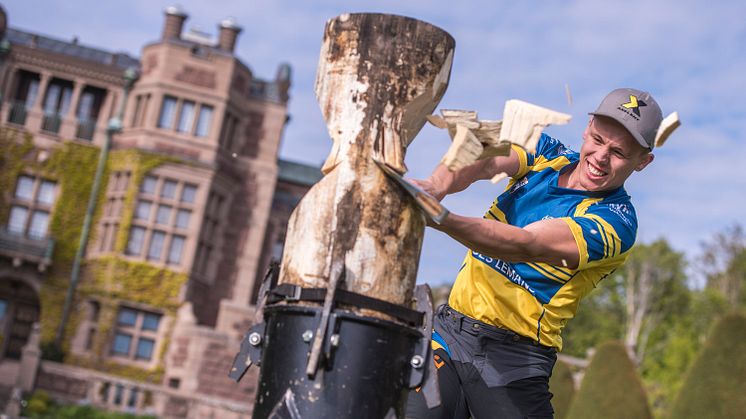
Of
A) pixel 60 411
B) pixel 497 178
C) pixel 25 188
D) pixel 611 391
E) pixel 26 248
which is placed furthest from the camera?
pixel 25 188

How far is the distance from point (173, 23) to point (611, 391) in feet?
67.6

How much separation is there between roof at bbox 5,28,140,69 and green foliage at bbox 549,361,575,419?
18.7 meters

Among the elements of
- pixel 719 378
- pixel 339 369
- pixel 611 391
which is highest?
pixel 719 378

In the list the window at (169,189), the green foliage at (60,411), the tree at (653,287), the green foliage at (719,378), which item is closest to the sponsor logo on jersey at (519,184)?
the green foliage at (719,378)

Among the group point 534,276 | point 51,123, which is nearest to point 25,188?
point 51,123

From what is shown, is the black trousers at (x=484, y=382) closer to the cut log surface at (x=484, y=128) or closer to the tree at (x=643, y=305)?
the cut log surface at (x=484, y=128)

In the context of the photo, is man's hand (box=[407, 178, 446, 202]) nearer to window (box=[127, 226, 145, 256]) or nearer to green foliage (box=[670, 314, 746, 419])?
green foliage (box=[670, 314, 746, 419])

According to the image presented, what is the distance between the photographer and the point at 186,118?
31.8 metres

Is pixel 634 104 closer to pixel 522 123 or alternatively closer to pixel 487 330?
pixel 522 123

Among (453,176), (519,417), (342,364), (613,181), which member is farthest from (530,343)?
(342,364)

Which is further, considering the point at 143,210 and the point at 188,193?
the point at 188,193

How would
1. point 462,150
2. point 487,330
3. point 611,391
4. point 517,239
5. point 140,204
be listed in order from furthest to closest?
point 140,204 < point 611,391 < point 487,330 < point 517,239 < point 462,150

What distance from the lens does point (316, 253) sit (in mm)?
3271

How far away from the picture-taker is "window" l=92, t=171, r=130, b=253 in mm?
31109
